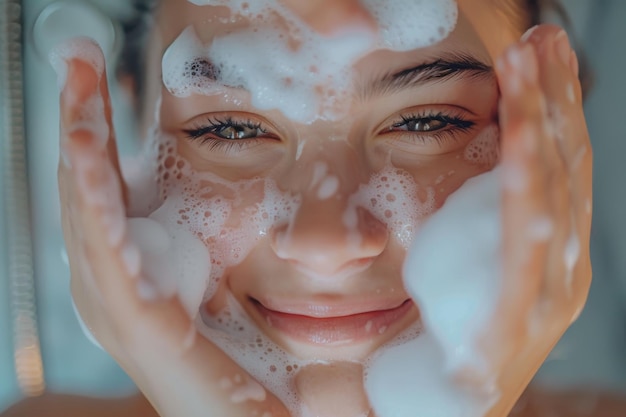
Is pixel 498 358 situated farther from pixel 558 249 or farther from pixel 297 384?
pixel 297 384

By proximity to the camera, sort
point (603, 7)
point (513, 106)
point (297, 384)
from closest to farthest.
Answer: point (513, 106) → point (297, 384) → point (603, 7)

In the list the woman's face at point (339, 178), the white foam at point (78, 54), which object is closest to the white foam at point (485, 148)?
the woman's face at point (339, 178)

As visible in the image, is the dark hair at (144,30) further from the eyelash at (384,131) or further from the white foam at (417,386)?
the white foam at (417,386)

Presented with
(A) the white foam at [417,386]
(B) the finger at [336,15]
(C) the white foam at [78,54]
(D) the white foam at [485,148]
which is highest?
(B) the finger at [336,15]

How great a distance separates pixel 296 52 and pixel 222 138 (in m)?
0.16

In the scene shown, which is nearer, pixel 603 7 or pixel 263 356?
pixel 263 356

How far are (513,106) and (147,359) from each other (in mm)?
535

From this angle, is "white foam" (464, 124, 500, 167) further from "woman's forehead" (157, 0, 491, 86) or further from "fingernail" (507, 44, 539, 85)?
"fingernail" (507, 44, 539, 85)

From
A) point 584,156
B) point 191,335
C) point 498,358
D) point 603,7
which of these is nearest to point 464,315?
point 498,358

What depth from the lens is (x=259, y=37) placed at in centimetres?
92

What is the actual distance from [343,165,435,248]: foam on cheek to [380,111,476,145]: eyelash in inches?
2.0

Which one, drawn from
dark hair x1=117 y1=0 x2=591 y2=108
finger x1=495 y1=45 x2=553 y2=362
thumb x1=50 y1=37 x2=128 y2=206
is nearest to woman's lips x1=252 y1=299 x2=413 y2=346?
finger x1=495 y1=45 x2=553 y2=362

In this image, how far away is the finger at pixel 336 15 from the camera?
877 millimetres

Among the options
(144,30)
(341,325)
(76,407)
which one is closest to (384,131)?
(341,325)
